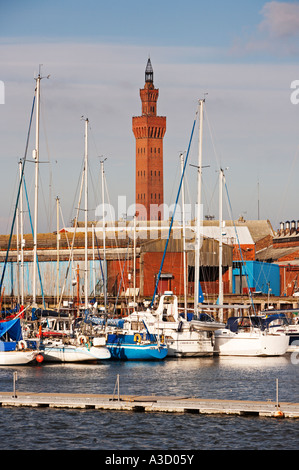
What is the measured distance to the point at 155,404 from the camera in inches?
1298

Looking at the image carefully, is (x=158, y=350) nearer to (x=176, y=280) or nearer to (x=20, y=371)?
(x=20, y=371)

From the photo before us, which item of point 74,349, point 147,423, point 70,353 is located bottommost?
point 147,423

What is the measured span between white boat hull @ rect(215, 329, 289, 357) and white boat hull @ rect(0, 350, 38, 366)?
13.3 m

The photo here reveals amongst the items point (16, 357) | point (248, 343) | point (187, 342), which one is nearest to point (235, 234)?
point (248, 343)

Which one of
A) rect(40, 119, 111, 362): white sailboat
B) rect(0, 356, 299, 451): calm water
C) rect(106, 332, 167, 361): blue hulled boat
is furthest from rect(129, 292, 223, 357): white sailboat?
rect(0, 356, 299, 451): calm water

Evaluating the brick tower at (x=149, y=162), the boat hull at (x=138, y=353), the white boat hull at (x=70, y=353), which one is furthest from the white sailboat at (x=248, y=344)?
the brick tower at (x=149, y=162)

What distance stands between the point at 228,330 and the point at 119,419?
26635 mm

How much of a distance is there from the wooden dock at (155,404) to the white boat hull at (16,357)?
1424cm

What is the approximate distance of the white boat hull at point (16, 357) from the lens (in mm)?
49375

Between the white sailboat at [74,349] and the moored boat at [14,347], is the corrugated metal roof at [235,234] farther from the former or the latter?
the moored boat at [14,347]

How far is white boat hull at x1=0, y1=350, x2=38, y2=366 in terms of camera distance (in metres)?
49.4

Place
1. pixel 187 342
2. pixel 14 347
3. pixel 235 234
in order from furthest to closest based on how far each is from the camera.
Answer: pixel 235 234
pixel 187 342
pixel 14 347

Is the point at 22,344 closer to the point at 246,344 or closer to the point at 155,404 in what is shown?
the point at 246,344

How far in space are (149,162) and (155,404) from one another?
10538cm
